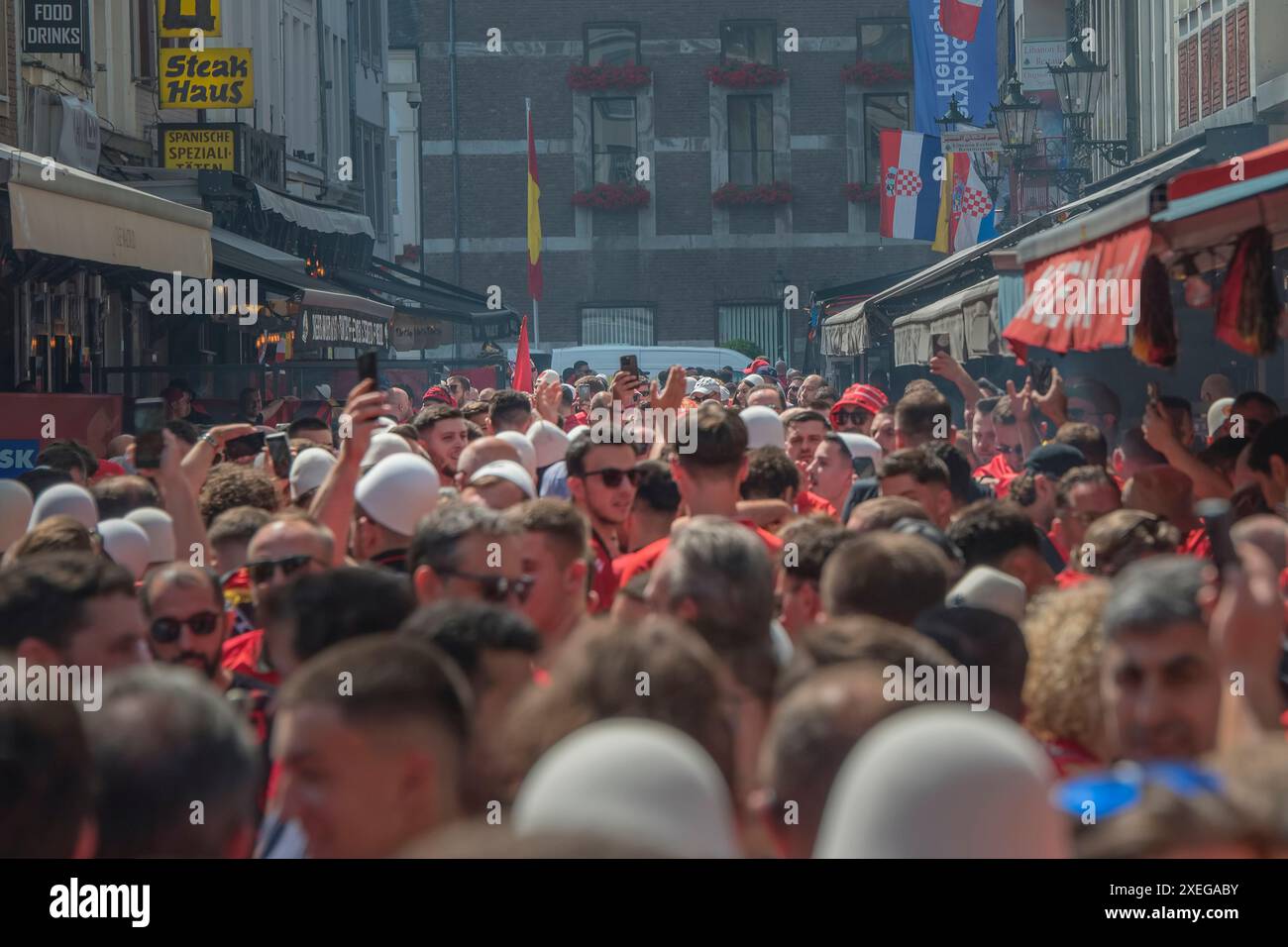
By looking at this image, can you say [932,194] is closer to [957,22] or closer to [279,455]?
[957,22]

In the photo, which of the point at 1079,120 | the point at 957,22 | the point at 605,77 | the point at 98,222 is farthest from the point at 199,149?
the point at 605,77

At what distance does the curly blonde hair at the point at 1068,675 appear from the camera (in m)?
4.17

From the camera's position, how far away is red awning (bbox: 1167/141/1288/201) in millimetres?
6617

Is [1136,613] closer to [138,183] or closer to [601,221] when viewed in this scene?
[138,183]

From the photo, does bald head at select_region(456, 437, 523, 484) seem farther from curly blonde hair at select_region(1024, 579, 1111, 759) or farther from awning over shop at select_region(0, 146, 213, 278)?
curly blonde hair at select_region(1024, 579, 1111, 759)

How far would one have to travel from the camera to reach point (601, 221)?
4553cm

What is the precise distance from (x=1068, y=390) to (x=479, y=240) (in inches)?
1253

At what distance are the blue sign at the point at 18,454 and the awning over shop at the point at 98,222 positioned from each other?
117cm

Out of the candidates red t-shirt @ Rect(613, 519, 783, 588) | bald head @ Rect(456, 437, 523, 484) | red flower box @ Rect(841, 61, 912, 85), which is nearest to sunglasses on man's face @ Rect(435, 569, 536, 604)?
red t-shirt @ Rect(613, 519, 783, 588)

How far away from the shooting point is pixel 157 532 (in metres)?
6.81

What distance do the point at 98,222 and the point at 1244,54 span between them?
41.3 feet

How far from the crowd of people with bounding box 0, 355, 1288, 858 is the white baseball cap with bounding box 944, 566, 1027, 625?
0.05ft

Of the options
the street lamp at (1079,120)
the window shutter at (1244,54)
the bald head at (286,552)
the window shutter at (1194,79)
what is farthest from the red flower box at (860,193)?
the bald head at (286,552)
